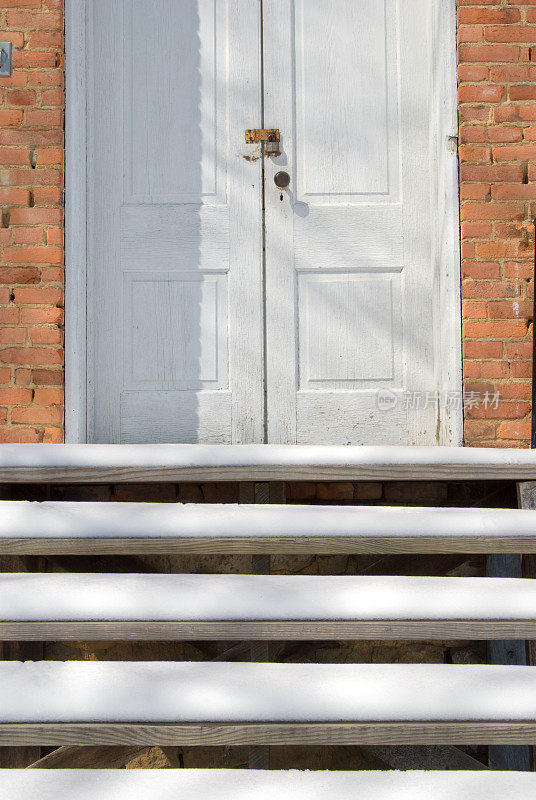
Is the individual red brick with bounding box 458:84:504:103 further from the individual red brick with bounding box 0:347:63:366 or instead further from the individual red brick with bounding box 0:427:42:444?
the individual red brick with bounding box 0:427:42:444

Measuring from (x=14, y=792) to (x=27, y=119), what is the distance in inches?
96.1

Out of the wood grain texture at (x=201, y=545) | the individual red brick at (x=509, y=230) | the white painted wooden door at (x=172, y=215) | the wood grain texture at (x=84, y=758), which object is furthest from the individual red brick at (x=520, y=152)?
the wood grain texture at (x=84, y=758)

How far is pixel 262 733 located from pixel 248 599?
31 cm

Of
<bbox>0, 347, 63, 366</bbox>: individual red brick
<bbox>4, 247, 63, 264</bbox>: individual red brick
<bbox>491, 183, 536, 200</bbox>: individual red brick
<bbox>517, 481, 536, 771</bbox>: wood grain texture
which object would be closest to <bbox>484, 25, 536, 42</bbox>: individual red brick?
<bbox>491, 183, 536, 200</bbox>: individual red brick

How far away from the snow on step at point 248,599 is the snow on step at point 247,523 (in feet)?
0.40

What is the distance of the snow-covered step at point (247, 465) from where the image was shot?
1985 mm

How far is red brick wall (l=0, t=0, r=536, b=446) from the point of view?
269 centimetres

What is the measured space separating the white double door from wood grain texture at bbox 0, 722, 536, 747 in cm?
160

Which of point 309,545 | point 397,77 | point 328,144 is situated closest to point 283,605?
point 309,545

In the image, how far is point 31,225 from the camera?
8.89ft

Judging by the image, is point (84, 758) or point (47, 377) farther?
point (47, 377)

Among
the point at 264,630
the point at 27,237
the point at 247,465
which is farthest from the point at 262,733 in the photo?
the point at 27,237

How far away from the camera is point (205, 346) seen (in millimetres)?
2924

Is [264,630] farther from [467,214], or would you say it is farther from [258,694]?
[467,214]
